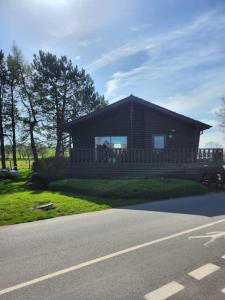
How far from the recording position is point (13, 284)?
4.21 m

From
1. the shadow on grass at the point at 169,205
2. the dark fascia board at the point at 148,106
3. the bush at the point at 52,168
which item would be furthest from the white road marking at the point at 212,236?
the dark fascia board at the point at 148,106

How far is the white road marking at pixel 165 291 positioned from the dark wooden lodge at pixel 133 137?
1431 centimetres

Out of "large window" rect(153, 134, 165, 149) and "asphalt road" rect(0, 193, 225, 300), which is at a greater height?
"large window" rect(153, 134, 165, 149)

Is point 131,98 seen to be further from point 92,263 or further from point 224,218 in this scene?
point 92,263

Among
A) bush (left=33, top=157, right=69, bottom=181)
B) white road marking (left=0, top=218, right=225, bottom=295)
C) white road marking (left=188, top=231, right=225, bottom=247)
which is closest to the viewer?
white road marking (left=0, top=218, right=225, bottom=295)

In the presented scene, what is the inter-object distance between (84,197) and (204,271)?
844 cm

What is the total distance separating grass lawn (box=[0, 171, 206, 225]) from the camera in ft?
31.3

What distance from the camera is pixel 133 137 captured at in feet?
69.0

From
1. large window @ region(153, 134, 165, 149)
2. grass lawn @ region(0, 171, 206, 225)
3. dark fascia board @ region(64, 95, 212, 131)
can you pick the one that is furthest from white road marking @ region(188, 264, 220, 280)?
large window @ region(153, 134, 165, 149)

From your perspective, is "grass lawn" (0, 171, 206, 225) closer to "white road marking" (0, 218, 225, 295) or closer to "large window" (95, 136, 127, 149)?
"white road marking" (0, 218, 225, 295)

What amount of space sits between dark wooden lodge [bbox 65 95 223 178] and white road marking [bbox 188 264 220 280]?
1371cm

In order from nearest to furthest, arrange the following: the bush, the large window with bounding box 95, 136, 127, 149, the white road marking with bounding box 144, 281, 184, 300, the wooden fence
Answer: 1. the white road marking with bounding box 144, 281, 184, 300
2. the bush
3. the wooden fence
4. the large window with bounding box 95, 136, 127, 149

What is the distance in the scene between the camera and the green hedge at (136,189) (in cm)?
1272

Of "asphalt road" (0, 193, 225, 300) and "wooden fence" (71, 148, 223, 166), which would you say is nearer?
"asphalt road" (0, 193, 225, 300)
